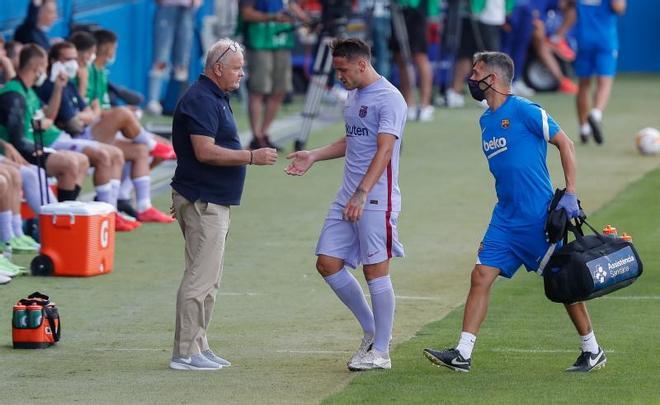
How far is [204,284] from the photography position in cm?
851

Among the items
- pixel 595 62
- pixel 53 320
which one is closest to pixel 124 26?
pixel 595 62

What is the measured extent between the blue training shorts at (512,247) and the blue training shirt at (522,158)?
44 mm

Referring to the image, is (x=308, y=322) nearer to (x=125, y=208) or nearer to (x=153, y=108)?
(x=125, y=208)

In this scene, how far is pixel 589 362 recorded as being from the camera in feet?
27.0

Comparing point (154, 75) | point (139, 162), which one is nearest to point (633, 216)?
point (139, 162)

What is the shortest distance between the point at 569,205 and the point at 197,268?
2063 mm

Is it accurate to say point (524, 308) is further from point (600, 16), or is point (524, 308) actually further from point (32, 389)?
point (600, 16)

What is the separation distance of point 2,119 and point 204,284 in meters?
4.58

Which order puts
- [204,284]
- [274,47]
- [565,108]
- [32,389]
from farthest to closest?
[565,108]
[274,47]
[204,284]
[32,389]

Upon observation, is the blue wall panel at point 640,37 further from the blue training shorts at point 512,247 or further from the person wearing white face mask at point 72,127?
the blue training shorts at point 512,247

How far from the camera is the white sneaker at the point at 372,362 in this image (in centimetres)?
830

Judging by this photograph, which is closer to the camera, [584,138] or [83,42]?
[83,42]

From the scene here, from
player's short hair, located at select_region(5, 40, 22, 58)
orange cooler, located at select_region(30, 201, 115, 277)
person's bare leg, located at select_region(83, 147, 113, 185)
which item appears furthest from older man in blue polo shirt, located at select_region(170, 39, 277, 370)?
player's short hair, located at select_region(5, 40, 22, 58)

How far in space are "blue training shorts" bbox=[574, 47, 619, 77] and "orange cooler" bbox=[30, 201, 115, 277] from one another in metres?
8.88
